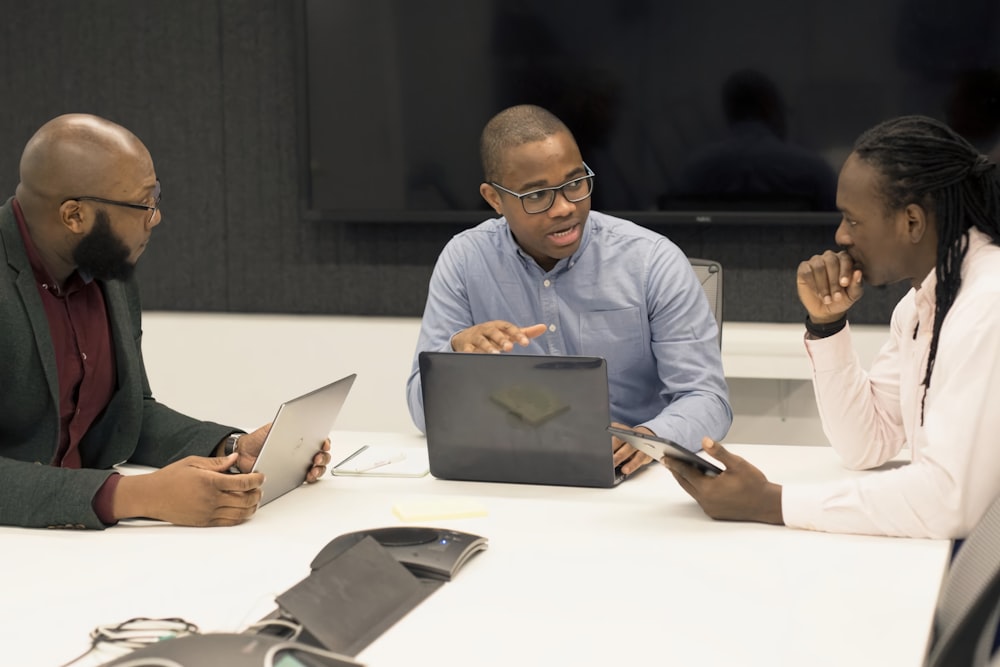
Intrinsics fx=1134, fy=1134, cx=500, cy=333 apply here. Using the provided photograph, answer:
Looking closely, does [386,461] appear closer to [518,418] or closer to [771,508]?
[518,418]

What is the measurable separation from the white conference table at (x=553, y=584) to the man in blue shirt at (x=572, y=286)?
20.5 inches

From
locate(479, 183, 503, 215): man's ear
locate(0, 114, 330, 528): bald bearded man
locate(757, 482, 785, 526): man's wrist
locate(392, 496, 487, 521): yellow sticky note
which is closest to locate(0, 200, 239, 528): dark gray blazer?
locate(0, 114, 330, 528): bald bearded man

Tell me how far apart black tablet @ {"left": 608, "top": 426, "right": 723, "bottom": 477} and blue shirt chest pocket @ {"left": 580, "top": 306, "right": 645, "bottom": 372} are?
2.20 ft

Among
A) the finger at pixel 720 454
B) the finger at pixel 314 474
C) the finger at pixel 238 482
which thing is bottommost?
the finger at pixel 314 474

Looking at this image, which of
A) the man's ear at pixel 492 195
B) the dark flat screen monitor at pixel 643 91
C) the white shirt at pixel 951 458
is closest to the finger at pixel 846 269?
the white shirt at pixel 951 458

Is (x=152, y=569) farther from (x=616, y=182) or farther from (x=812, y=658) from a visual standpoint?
(x=616, y=182)

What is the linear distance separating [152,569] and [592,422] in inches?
28.4

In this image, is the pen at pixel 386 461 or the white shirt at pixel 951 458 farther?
the pen at pixel 386 461

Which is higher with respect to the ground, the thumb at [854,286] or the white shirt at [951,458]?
the thumb at [854,286]

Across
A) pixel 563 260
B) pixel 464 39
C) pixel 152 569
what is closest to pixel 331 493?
pixel 152 569

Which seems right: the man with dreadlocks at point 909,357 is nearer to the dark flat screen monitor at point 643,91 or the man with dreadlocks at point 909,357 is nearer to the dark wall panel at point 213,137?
the dark flat screen monitor at point 643,91

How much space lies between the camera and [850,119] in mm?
3609

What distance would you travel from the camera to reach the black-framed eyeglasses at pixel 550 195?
7.76ft

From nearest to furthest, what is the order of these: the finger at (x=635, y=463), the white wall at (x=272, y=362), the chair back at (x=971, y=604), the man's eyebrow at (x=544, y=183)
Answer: the chair back at (x=971, y=604), the finger at (x=635, y=463), the man's eyebrow at (x=544, y=183), the white wall at (x=272, y=362)
